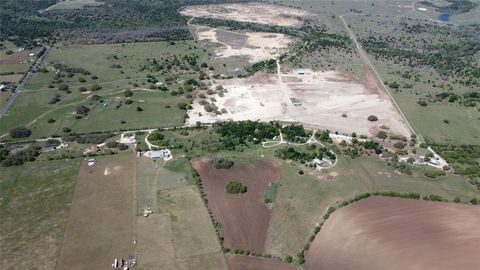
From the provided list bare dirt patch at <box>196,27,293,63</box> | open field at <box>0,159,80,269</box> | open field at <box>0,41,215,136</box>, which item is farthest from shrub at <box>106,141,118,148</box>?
bare dirt patch at <box>196,27,293,63</box>

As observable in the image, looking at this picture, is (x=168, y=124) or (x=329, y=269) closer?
(x=329, y=269)

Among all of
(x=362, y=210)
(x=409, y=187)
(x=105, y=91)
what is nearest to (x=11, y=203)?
(x=105, y=91)

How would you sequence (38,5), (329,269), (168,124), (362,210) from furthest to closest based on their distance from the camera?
(38,5), (168,124), (362,210), (329,269)

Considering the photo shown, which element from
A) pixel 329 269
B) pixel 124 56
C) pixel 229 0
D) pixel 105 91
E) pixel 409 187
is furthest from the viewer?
pixel 229 0

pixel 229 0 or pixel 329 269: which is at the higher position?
pixel 229 0

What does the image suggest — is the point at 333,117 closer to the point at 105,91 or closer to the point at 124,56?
the point at 105,91

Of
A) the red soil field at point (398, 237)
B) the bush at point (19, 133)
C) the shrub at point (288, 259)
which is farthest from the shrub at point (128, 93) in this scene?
the shrub at point (288, 259)

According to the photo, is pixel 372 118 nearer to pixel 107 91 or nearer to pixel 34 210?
pixel 107 91
